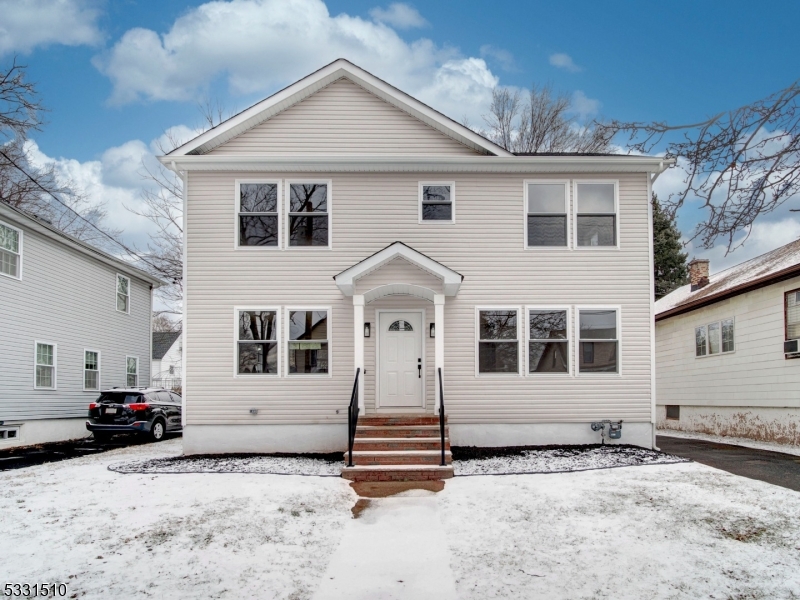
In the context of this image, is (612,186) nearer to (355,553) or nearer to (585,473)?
(585,473)

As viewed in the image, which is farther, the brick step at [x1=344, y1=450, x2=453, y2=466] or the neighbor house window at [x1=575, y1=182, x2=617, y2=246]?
the neighbor house window at [x1=575, y1=182, x2=617, y2=246]

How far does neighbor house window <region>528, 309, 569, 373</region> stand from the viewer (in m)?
12.2

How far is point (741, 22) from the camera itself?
456cm

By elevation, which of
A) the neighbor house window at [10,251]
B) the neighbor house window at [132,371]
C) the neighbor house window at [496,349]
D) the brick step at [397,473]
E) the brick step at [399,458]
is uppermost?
the neighbor house window at [10,251]

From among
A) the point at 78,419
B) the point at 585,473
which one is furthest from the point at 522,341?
the point at 78,419

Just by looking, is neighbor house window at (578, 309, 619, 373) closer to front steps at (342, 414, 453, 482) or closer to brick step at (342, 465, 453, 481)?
front steps at (342, 414, 453, 482)

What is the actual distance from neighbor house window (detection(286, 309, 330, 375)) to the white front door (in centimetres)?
107

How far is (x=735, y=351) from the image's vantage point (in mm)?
15664

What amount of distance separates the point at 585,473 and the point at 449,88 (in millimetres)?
22120

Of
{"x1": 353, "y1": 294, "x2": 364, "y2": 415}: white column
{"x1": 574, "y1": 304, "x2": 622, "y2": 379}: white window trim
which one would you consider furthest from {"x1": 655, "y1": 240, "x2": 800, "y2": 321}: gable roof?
{"x1": 353, "y1": 294, "x2": 364, "y2": 415}: white column

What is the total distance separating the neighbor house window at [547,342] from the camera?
1219cm

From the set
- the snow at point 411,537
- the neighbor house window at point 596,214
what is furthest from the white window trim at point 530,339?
the snow at point 411,537

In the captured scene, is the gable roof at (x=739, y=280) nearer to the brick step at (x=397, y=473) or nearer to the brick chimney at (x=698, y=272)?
the brick chimney at (x=698, y=272)

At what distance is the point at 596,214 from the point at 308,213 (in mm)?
5645
